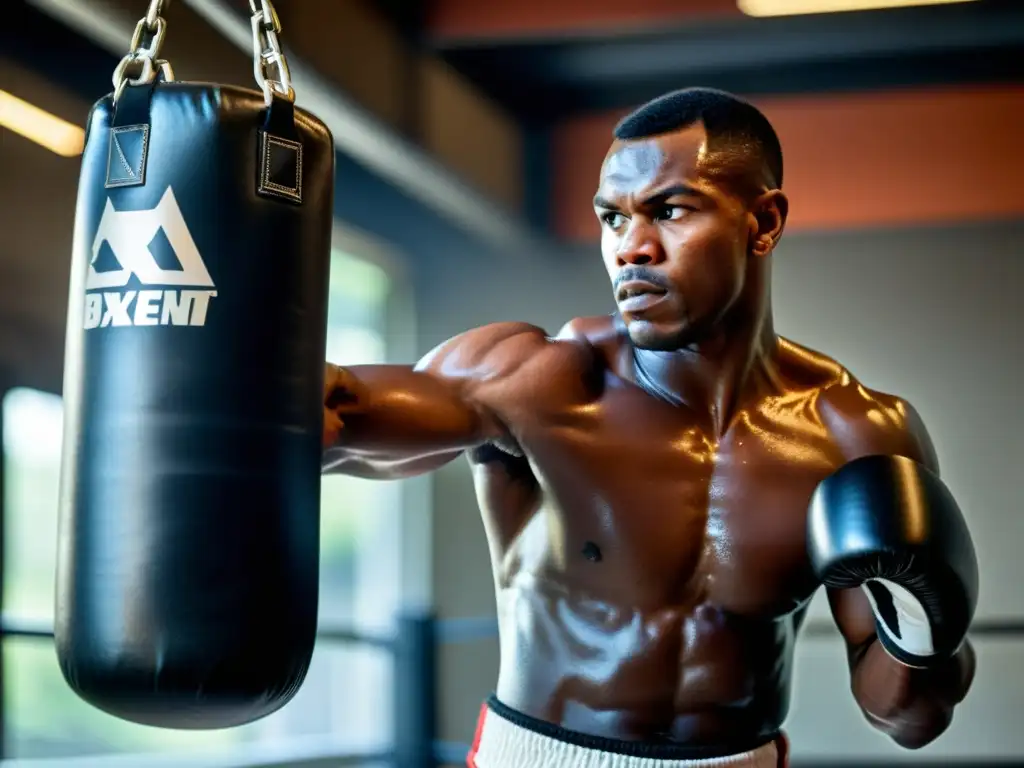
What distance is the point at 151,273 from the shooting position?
4.43 feet

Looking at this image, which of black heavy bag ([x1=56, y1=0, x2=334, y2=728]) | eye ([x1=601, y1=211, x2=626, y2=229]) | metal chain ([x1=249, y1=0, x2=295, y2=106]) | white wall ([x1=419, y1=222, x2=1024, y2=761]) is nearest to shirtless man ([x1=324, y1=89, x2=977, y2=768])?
eye ([x1=601, y1=211, x2=626, y2=229])

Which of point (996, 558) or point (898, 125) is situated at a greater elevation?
point (898, 125)

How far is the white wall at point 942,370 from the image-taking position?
17.1 ft

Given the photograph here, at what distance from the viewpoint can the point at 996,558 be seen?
5.24 metres

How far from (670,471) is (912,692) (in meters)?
0.49

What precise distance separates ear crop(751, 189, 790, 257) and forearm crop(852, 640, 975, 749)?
2.10 feet

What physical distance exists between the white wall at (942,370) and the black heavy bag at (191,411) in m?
4.20

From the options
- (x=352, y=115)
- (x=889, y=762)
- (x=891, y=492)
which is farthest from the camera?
(x=889, y=762)

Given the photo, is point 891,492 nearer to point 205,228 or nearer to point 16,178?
point 205,228

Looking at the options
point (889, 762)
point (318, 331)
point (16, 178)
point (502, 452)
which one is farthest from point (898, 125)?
point (318, 331)

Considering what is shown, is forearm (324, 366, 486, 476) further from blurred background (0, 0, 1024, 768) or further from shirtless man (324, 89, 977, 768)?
blurred background (0, 0, 1024, 768)

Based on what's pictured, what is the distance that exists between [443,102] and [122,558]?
3.58 m

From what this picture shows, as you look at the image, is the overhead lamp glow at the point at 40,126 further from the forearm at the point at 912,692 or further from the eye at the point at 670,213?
the forearm at the point at 912,692

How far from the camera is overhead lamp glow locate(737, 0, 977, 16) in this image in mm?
4266
